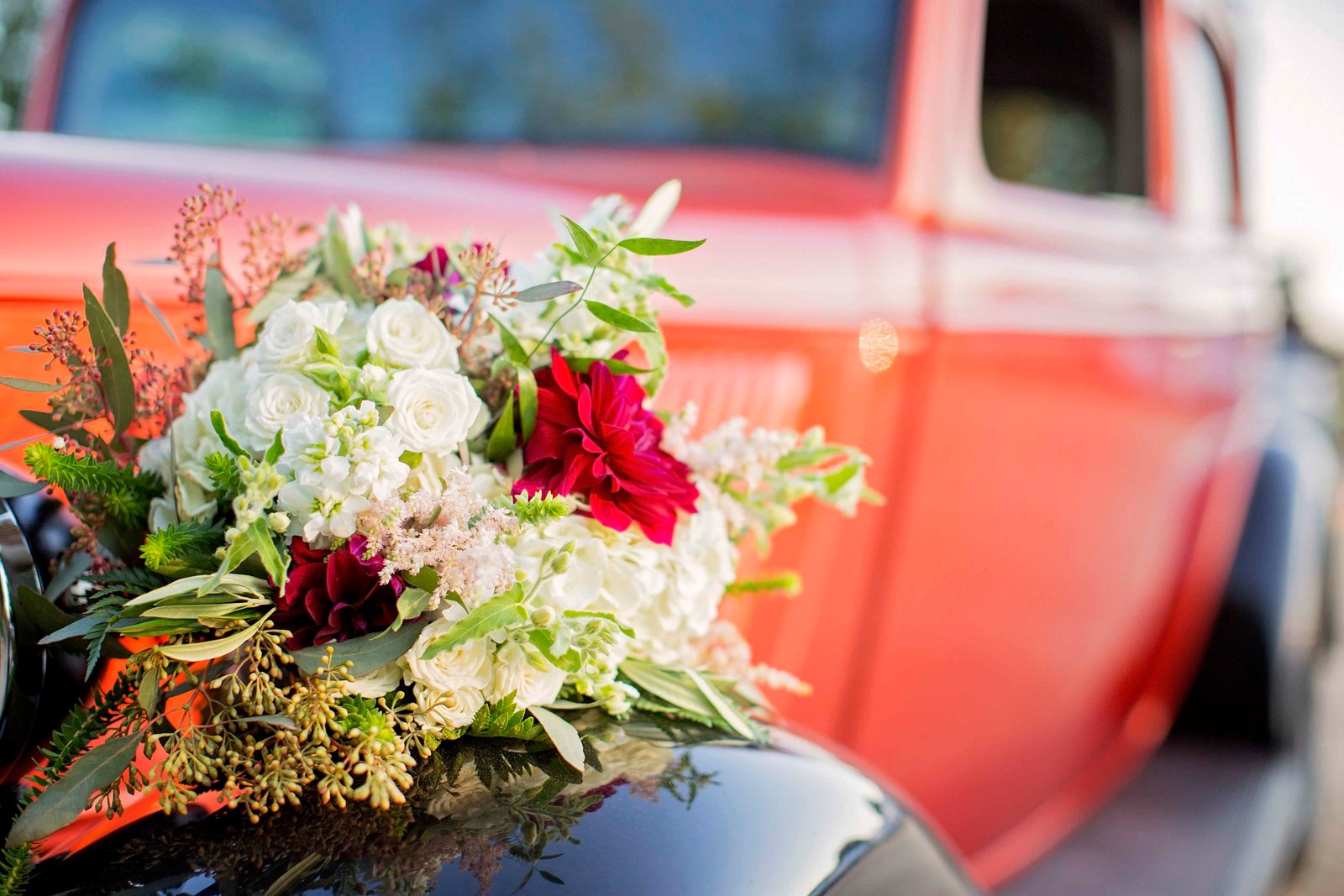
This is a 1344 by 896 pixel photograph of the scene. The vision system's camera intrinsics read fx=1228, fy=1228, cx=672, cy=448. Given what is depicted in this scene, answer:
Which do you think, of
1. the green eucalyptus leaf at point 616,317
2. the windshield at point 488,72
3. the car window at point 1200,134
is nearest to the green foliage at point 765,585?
the green eucalyptus leaf at point 616,317

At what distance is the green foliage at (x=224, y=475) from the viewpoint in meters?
0.78

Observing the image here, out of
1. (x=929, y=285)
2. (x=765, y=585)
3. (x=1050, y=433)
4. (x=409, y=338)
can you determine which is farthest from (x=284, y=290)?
(x=1050, y=433)

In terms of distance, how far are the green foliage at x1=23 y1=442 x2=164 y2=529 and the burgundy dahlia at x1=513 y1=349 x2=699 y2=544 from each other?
0.26 m

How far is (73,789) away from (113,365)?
0.28 m

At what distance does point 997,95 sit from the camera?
2436 mm

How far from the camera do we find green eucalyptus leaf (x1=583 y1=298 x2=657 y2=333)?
874mm

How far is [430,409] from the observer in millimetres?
821

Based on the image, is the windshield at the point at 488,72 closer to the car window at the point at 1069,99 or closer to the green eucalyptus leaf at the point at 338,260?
the car window at the point at 1069,99

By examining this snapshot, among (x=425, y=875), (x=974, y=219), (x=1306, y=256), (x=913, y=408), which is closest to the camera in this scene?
(x=425, y=875)

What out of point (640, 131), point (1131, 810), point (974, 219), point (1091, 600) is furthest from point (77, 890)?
point (1131, 810)

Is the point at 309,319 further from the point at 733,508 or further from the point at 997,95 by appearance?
the point at 997,95

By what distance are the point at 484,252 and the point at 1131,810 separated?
205 cm

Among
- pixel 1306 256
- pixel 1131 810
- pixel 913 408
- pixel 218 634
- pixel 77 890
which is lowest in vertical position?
pixel 1131 810

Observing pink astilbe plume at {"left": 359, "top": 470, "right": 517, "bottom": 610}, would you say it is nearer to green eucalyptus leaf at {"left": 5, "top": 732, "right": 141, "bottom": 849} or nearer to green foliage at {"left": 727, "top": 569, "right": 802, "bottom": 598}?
green eucalyptus leaf at {"left": 5, "top": 732, "right": 141, "bottom": 849}
